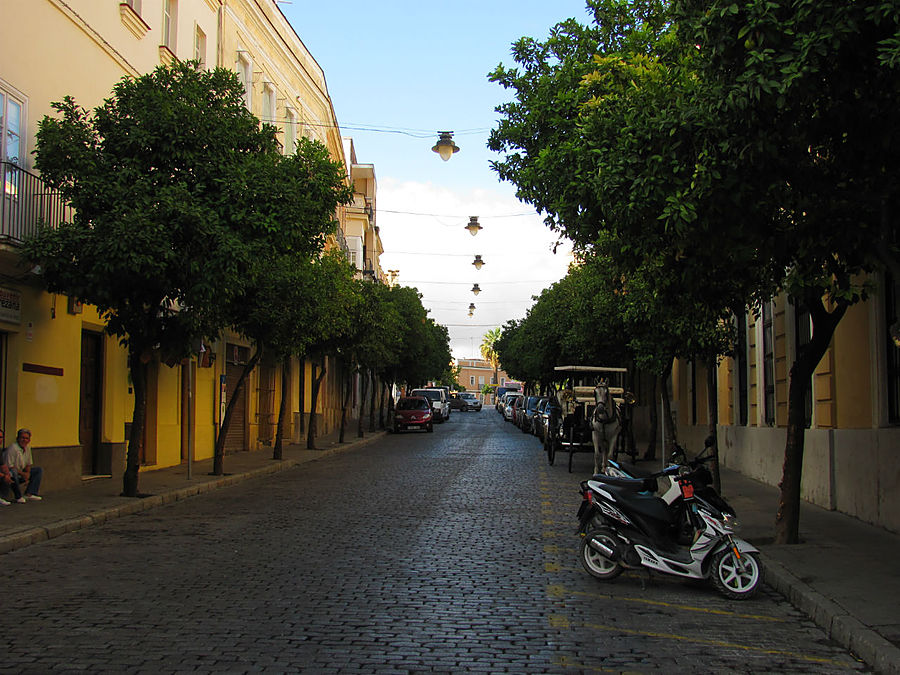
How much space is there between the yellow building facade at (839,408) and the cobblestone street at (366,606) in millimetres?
3942

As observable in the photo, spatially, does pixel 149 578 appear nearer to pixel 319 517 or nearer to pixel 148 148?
pixel 319 517

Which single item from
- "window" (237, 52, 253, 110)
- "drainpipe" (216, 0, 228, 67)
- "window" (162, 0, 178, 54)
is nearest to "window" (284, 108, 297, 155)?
"window" (237, 52, 253, 110)

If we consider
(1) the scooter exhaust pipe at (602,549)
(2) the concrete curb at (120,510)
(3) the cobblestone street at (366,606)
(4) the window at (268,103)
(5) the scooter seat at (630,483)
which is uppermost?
(4) the window at (268,103)

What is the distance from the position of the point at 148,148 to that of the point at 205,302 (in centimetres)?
268

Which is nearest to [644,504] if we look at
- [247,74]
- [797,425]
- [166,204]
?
[797,425]

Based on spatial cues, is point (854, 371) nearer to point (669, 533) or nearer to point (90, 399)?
point (669, 533)

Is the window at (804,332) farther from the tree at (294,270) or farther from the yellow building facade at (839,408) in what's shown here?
the tree at (294,270)

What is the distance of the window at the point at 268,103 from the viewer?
98.0ft

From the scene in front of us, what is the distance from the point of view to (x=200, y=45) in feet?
77.7

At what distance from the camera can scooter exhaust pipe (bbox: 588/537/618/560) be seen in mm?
8289

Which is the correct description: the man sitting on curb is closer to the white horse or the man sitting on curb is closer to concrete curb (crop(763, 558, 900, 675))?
the white horse

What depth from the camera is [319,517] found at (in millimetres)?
13008

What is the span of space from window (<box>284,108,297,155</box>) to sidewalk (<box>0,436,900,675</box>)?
16.1 meters

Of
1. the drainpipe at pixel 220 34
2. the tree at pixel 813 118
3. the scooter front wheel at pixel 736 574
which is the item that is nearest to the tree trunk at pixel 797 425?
the tree at pixel 813 118
